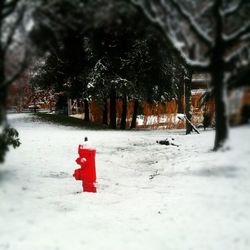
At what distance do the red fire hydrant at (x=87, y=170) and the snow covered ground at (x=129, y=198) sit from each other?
0.16 meters

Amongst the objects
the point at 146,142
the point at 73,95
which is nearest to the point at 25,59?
the point at 73,95

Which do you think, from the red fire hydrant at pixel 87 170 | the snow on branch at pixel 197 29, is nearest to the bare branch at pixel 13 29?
the snow on branch at pixel 197 29

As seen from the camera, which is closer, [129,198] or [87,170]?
[129,198]

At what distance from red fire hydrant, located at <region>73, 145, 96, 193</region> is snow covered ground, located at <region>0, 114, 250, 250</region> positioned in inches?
6.4

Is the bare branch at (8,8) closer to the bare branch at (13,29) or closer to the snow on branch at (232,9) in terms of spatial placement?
the bare branch at (13,29)

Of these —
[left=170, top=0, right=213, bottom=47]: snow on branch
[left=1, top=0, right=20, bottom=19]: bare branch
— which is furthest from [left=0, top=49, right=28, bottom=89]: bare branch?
[left=170, top=0, right=213, bottom=47]: snow on branch

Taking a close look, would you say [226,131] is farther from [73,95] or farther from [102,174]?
[102,174]

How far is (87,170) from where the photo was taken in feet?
24.6

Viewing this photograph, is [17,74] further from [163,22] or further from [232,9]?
[232,9]

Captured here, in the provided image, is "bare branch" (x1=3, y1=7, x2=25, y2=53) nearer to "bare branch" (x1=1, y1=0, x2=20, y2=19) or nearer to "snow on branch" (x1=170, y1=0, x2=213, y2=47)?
"bare branch" (x1=1, y1=0, x2=20, y2=19)

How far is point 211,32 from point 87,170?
6.47 metres

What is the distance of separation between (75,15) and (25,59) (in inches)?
8.4

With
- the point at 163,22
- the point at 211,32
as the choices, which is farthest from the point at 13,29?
the point at 211,32

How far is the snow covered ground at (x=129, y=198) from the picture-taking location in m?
1.78
